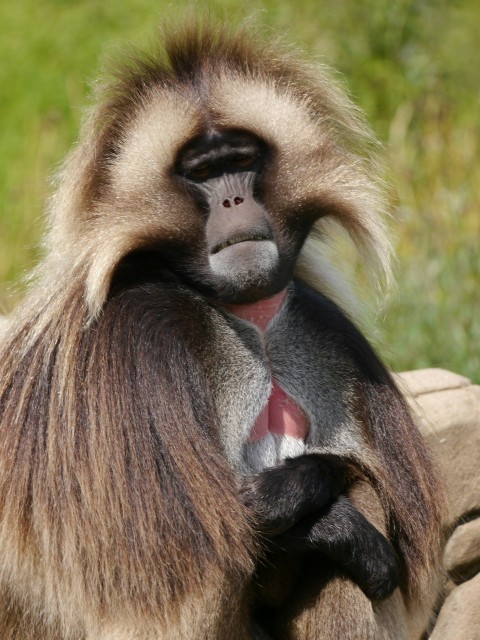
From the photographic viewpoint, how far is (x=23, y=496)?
10.1 feet

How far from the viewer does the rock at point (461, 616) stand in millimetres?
4316

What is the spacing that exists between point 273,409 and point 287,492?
1.16 ft

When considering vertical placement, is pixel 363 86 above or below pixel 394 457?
below

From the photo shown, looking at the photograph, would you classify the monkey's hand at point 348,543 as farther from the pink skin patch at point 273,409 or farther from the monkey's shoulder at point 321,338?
the monkey's shoulder at point 321,338

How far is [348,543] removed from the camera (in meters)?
3.23

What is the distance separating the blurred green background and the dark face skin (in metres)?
3.71

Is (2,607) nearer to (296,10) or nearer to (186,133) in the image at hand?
(186,133)

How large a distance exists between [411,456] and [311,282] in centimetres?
69

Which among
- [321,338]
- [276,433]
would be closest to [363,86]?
[321,338]

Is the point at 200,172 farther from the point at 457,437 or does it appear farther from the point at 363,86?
the point at 363,86

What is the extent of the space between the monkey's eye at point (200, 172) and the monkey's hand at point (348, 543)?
102 cm

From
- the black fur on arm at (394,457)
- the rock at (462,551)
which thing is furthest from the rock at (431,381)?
the black fur on arm at (394,457)

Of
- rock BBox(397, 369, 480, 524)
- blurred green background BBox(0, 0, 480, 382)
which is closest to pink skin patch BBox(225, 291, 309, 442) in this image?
rock BBox(397, 369, 480, 524)

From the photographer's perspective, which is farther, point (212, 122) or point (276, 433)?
point (276, 433)
